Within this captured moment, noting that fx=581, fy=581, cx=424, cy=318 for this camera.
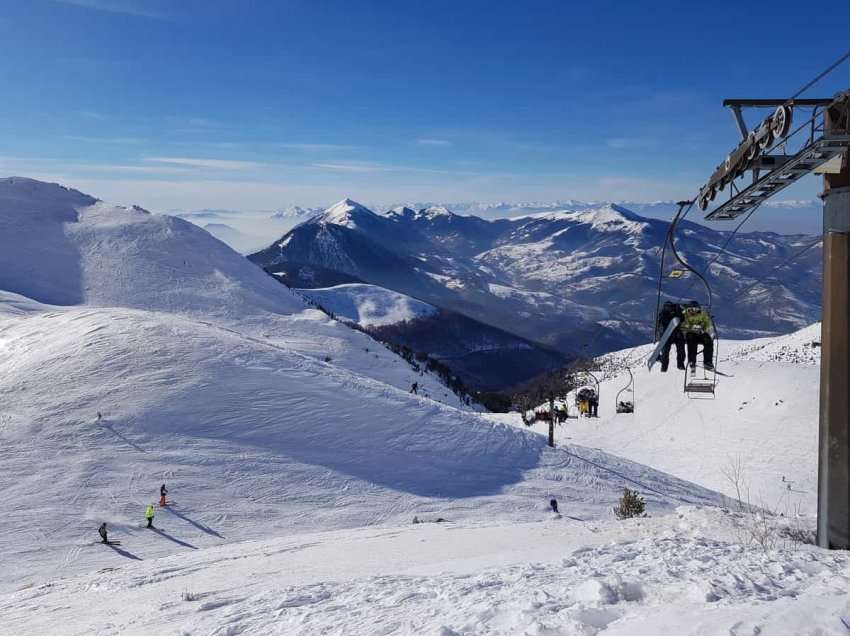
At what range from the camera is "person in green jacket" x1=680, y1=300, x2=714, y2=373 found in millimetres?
11570

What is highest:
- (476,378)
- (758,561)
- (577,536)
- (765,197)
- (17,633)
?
(765,197)

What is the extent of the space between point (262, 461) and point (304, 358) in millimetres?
15366

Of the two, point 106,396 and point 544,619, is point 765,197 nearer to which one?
point 544,619

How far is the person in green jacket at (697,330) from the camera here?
11.6 meters

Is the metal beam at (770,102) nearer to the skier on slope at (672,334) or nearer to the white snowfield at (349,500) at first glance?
the skier on slope at (672,334)

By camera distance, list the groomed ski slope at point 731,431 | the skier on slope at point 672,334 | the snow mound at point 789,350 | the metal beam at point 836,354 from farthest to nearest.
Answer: the snow mound at point 789,350 → the groomed ski slope at point 731,431 → the skier on slope at point 672,334 → the metal beam at point 836,354

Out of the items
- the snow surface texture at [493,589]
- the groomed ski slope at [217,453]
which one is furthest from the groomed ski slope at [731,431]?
the snow surface texture at [493,589]

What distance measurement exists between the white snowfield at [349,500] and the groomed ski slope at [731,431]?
0.77 ft

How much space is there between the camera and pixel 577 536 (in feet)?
43.0

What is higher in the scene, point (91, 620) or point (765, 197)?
point (765, 197)

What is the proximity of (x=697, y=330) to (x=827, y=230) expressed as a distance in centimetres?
359

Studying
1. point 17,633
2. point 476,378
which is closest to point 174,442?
point 17,633

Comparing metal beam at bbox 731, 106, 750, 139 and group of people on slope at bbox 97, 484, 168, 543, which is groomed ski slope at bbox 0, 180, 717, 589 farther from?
metal beam at bbox 731, 106, 750, 139

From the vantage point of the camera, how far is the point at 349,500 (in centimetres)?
2689
